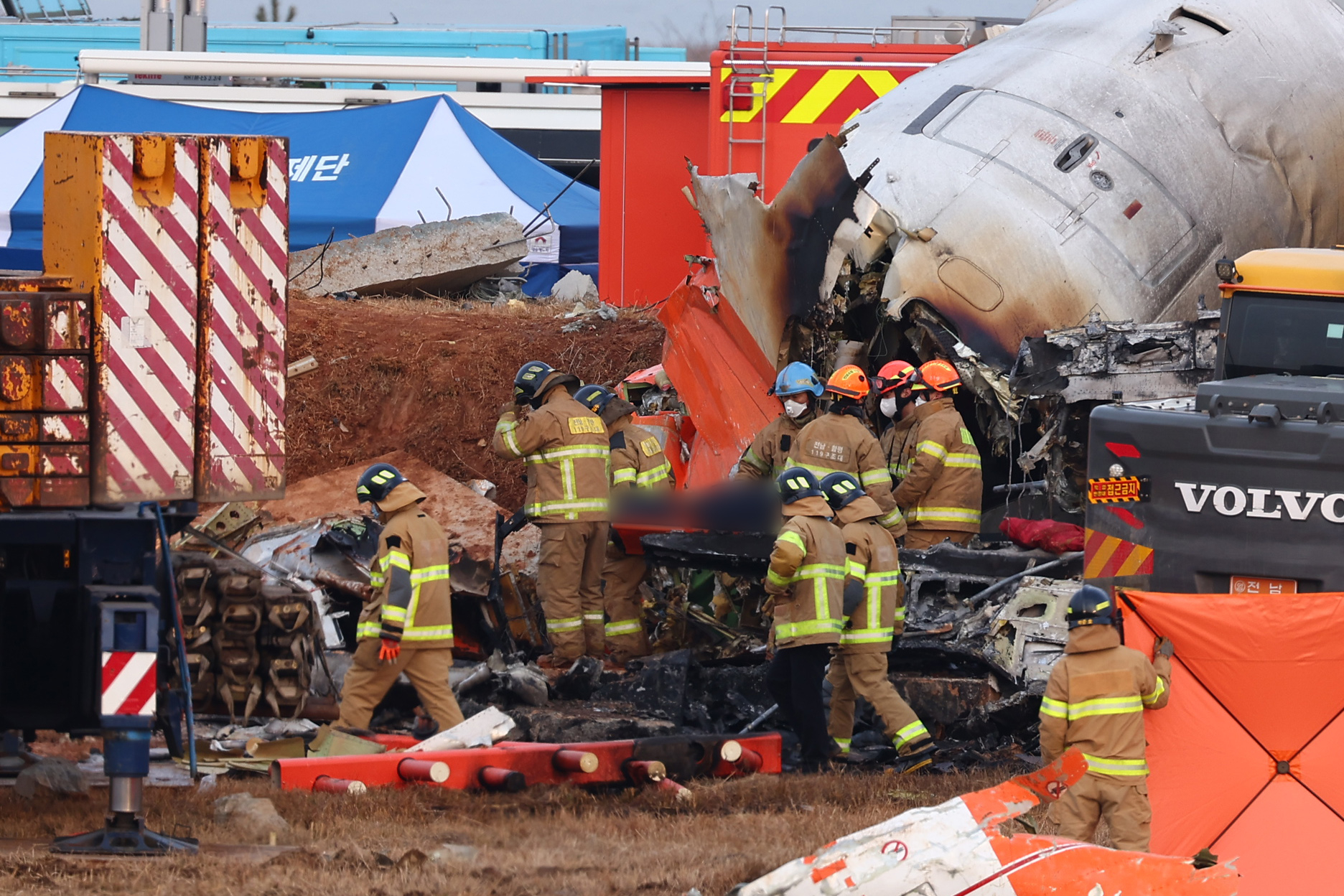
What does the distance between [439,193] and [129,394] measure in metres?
16.3

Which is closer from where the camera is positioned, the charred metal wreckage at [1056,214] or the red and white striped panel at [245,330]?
the red and white striped panel at [245,330]

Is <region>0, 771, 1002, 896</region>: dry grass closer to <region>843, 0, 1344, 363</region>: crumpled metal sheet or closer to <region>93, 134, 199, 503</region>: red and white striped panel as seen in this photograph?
<region>93, 134, 199, 503</region>: red and white striped panel

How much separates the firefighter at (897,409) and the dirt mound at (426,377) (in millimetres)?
3889

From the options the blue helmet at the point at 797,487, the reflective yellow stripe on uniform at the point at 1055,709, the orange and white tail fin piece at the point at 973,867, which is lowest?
the orange and white tail fin piece at the point at 973,867

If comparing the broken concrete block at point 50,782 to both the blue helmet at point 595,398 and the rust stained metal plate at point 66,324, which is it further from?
the blue helmet at point 595,398

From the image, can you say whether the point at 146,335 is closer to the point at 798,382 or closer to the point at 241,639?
the point at 241,639

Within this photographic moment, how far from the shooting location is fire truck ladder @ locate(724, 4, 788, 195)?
13.7 m

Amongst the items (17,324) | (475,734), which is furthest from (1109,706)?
(17,324)

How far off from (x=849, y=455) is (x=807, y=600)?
71.8 inches

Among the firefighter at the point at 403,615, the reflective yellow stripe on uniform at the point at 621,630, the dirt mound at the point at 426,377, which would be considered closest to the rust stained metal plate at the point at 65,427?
the firefighter at the point at 403,615

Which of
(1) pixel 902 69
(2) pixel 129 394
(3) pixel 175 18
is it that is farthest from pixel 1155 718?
(3) pixel 175 18

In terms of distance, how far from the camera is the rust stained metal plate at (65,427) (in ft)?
18.2

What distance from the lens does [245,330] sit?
5914mm

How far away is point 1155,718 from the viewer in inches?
243
